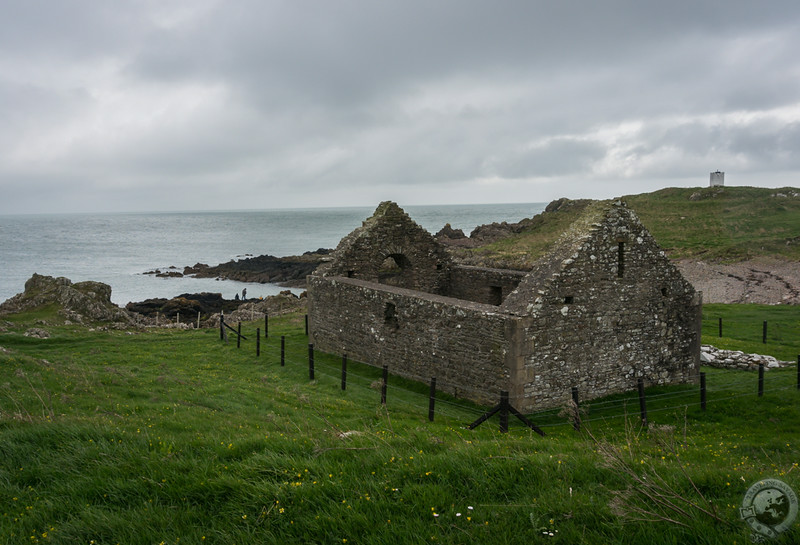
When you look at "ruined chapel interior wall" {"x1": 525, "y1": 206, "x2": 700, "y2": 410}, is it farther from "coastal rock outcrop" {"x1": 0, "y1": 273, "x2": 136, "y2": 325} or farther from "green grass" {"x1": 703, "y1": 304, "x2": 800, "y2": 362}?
"coastal rock outcrop" {"x1": 0, "y1": 273, "x2": 136, "y2": 325}

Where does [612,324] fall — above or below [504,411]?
above

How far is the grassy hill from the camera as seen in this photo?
47.8m

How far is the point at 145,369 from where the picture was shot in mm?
15234

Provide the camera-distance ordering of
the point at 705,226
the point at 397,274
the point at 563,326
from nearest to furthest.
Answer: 1. the point at 563,326
2. the point at 397,274
3. the point at 705,226

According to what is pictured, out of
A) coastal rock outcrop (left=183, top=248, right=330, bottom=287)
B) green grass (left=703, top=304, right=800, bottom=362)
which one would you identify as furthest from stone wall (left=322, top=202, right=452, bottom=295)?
coastal rock outcrop (left=183, top=248, right=330, bottom=287)

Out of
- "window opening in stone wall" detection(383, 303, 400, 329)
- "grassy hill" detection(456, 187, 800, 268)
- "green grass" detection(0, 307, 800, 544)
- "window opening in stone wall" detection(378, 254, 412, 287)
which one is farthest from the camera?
"grassy hill" detection(456, 187, 800, 268)

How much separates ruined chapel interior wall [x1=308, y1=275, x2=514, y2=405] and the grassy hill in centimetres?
3079

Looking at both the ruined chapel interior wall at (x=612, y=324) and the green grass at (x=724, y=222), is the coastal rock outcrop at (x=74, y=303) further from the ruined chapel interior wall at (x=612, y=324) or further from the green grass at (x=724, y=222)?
the green grass at (x=724, y=222)

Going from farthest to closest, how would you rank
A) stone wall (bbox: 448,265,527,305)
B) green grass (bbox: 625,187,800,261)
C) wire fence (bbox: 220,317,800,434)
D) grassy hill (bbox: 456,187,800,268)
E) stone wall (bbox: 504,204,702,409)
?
grassy hill (bbox: 456,187,800,268) < green grass (bbox: 625,187,800,261) < stone wall (bbox: 448,265,527,305) < stone wall (bbox: 504,204,702,409) < wire fence (bbox: 220,317,800,434)

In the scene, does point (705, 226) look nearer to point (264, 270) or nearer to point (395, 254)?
point (264, 270)

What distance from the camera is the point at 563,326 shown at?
11.8m

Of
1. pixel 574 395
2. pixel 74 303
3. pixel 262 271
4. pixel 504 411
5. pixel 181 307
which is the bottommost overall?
pixel 181 307

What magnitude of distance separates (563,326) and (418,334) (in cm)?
372

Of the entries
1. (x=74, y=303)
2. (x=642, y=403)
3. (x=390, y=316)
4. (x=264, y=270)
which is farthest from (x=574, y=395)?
(x=264, y=270)
